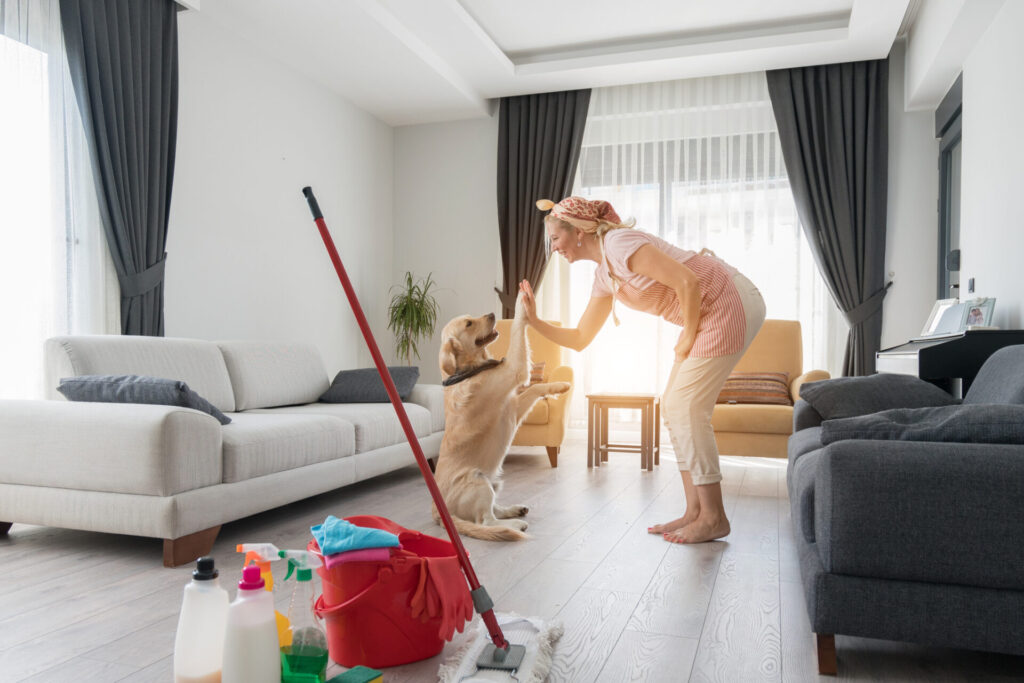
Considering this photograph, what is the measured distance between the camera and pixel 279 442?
2.87 m

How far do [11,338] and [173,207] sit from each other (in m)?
1.19

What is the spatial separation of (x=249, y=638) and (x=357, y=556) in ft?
1.40

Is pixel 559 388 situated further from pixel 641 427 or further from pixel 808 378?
pixel 808 378

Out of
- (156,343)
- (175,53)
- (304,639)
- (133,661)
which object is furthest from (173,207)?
(304,639)

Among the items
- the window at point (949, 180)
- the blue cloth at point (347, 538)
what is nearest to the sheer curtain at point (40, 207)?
the blue cloth at point (347, 538)

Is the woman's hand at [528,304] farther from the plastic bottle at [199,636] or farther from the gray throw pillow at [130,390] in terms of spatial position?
the plastic bottle at [199,636]

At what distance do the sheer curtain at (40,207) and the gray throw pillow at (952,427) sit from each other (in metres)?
3.43

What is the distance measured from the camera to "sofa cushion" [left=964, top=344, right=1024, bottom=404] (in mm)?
1944

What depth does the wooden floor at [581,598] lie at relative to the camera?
1.58 meters

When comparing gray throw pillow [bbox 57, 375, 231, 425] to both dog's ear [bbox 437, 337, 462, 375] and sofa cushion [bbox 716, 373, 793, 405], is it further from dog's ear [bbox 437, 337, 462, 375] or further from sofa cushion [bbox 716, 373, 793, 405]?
sofa cushion [bbox 716, 373, 793, 405]

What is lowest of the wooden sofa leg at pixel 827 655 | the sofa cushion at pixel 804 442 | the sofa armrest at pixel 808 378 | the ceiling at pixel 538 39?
the wooden sofa leg at pixel 827 655

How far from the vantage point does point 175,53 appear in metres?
4.01

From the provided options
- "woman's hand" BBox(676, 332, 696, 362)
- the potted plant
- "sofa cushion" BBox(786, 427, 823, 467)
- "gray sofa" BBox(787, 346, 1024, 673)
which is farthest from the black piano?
the potted plant

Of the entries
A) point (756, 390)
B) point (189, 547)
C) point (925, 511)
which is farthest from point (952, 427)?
point (756, 390)
